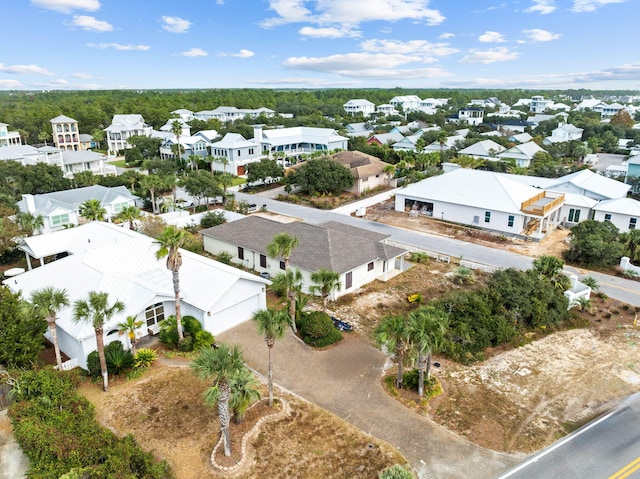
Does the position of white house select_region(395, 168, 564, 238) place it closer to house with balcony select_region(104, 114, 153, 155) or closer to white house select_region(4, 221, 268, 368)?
white house select_region(4, 221, 268, 368)

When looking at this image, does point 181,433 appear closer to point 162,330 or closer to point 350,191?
point 162,330

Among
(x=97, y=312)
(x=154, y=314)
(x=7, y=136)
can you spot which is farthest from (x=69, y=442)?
(x=7, y=136)

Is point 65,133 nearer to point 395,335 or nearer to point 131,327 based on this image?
point 131,327

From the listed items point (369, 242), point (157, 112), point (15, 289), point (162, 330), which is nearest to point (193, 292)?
point (162, 330)

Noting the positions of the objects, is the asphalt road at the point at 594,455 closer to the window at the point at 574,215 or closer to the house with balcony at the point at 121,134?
the window at the point at 574,215

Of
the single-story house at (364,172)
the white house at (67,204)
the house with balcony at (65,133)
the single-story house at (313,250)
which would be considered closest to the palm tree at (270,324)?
the single-story house at (313,250)

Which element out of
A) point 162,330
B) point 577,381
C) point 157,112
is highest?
point 157,112
